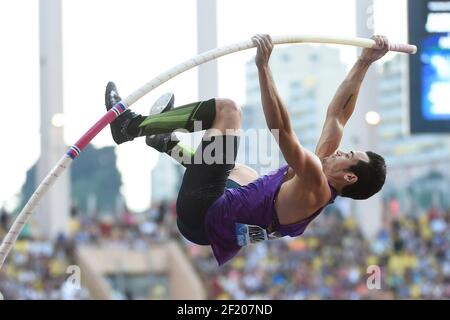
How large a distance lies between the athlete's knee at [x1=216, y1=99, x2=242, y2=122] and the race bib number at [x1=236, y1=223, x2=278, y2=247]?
66cm

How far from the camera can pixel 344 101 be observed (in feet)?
23.7

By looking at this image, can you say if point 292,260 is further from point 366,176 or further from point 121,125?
point 366,176

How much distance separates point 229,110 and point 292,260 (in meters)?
11.0

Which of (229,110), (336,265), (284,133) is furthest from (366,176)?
(336,265)

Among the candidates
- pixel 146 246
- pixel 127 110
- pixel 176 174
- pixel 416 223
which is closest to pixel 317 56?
pixel 416 223

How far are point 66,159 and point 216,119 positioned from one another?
100 cm

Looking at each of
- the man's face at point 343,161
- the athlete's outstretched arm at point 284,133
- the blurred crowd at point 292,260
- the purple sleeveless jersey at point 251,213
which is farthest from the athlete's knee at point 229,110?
the blurred crowd at point 292,260

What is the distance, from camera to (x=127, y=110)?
700cm

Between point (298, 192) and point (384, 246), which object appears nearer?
point (298, 192)

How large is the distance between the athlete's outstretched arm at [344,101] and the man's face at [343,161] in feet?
1.14

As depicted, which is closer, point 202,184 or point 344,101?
point 202,184

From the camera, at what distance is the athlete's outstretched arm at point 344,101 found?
7020 millimetres

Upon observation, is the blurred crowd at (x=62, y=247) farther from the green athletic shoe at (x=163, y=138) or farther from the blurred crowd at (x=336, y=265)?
the green athletic shoe at (x=163, y=138)
